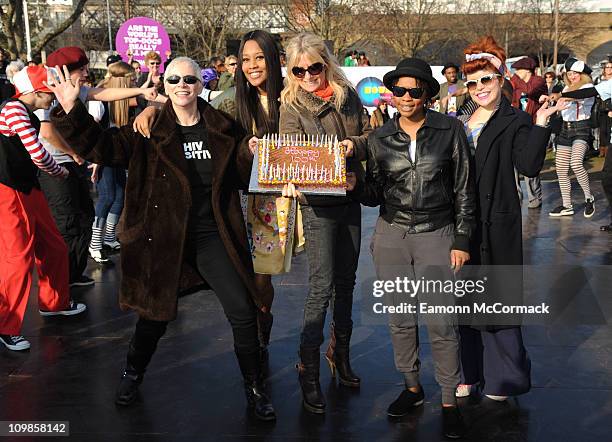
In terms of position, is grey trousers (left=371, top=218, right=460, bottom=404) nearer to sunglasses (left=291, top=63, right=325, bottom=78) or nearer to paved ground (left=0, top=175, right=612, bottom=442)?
paved ground (left=0, top=175, right=612, bottom=442)

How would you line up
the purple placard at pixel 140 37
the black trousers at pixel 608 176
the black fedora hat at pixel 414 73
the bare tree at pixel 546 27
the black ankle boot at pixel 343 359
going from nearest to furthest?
the black fedora hat at pixel 414 73 < the black ankle boot at pixel 343 359 < the black trousers at pixel 608 176 < the purple placard at pixel 140 37 < the bare tree at pixel 546 27

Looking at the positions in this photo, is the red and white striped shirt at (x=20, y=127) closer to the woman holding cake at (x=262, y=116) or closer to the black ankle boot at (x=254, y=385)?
the woman holding cake at (x=262, y=116)

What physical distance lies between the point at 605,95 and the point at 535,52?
104 feet

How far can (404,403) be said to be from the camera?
4.17 meters

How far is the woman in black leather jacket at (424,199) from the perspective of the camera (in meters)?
3.89

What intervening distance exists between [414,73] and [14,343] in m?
3.49

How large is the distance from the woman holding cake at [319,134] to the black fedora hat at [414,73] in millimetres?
389

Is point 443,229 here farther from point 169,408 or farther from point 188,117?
point 169,408

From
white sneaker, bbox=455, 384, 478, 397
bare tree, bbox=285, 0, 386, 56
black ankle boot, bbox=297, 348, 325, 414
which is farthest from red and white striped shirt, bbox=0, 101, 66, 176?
bare tree, bbox=285, 0, 386, 56

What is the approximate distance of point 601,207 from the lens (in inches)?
434

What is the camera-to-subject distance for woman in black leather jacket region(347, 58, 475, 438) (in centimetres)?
389

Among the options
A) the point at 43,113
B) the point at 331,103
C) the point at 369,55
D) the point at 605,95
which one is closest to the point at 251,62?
the point at 331,103

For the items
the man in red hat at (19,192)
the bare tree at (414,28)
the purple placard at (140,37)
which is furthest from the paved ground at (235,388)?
the bare tree at (414,28)

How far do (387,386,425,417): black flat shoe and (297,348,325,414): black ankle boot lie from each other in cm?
40
